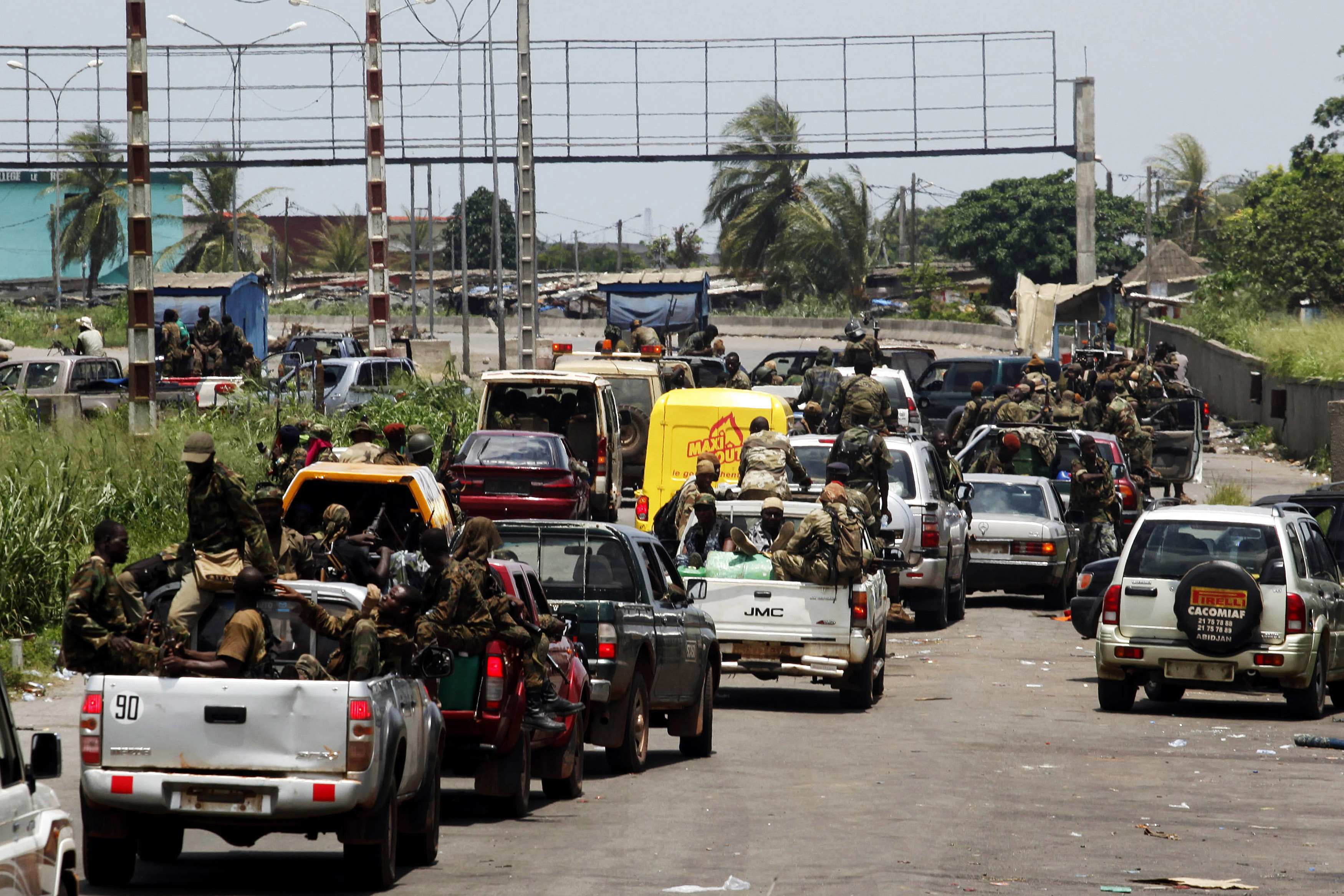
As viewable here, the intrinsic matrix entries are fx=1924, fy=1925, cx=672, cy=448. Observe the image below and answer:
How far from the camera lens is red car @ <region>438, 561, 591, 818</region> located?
1009 centimetres

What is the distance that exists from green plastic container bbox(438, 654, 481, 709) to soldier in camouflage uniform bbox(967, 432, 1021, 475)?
14.4m

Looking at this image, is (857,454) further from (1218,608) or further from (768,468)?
(1218,608)

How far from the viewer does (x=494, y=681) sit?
397 inches

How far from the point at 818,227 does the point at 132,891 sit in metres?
69.6

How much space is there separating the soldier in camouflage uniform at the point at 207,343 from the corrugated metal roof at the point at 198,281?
9.95 meters

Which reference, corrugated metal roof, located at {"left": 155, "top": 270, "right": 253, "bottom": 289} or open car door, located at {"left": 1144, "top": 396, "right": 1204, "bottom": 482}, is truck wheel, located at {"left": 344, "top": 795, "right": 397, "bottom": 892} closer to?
Answer: open car door, located at {"left": 1144, "top": 396, "right": 1204, "bottom": 482}

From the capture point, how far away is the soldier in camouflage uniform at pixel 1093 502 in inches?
912

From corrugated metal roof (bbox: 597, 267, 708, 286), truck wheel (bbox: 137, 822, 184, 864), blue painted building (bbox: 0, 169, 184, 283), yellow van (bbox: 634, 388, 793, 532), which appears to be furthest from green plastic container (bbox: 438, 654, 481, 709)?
blue painted building (bbox: 0, 169, 184, 283)

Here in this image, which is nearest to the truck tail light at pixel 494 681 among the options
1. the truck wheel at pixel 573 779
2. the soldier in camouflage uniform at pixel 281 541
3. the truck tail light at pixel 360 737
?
the truck wheel at pixel 573 779

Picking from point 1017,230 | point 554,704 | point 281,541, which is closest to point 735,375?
point 281,541

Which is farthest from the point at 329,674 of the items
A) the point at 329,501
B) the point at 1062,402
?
the point at 1062,402

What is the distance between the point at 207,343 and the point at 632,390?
9.71 meters

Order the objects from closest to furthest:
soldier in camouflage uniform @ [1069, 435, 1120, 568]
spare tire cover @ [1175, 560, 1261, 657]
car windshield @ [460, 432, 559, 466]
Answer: spare tire cover @ [1175, 560, 1261, 657], soldier in camouflage uniform @ [1069, 435, 1120, 568], car windshield @ [460, 432, 559, 466]

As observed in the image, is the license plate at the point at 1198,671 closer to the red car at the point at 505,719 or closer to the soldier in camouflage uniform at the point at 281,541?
the red car at the point at 505,719
